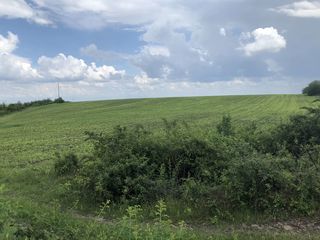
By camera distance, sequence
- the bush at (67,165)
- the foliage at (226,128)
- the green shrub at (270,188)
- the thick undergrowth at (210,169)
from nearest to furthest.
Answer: the green shrub at (270,188) → the thick undergrowth at (210,169) → the bush at (67,165) → the foliage at (226,128)

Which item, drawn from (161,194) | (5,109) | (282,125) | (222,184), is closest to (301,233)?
(222,184)

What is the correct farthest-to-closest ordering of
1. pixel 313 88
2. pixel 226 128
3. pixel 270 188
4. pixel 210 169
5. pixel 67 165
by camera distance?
pixel 313 88
pixel 226 128
pixel 67 165
pixel 210 169
pixel 270 188

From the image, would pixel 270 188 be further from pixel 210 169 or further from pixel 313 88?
pixel 313 88

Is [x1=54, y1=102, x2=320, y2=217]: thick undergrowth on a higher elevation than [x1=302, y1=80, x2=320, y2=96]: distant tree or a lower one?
lower

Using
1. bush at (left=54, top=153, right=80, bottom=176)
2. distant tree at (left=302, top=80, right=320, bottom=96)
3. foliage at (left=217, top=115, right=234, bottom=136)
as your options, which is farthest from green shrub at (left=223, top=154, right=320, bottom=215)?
distant tree at (left=302, top=80, right=320, bottom=96)

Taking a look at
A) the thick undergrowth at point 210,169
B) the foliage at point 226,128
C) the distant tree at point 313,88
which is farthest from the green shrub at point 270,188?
the distant tree at point 313,88

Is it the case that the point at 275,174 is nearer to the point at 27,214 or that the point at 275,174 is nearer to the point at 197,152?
the point at 197,152

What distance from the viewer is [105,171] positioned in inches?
402

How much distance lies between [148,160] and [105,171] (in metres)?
0.95

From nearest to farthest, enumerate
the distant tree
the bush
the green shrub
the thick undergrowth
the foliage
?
the green shrub < the thick undergrowth < the bush < the foliage < the distant tree

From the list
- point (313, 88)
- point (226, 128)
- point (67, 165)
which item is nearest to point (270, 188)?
point (226, 128)

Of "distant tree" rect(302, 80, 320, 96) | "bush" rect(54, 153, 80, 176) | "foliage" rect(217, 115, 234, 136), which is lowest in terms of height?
"bush" rect(54, 153, 80, 176)

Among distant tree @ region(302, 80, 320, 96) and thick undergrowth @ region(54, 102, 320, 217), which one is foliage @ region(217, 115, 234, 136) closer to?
thick undergrowth @ region(54, 102, 320, 217)

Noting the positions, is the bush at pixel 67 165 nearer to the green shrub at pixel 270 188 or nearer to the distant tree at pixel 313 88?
the green shrub at pixel 270 188
